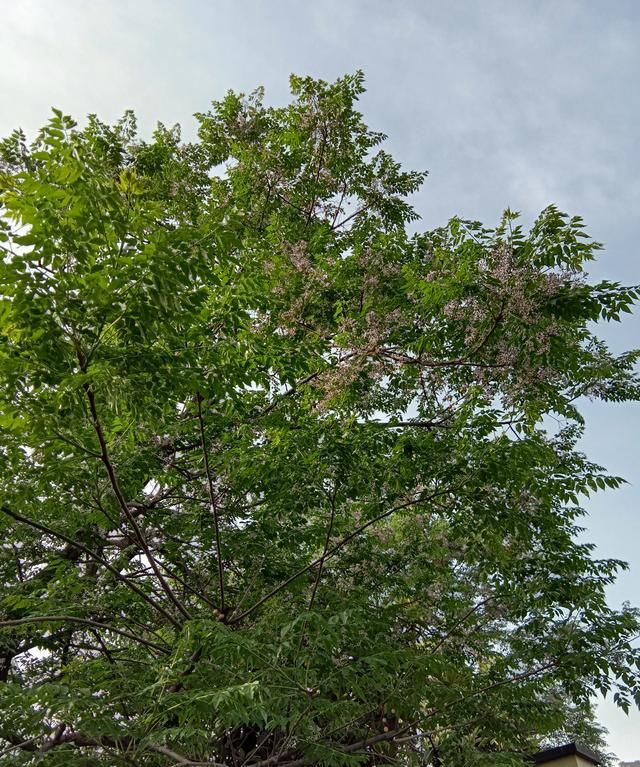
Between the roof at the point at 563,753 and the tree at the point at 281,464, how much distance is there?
1427 millimetres

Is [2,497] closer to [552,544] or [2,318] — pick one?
[2,318]

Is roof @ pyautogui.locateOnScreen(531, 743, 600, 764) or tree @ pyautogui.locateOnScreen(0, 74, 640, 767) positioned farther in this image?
roof @ pyautogui.locateOnScreen(531, 743, 600, 764)

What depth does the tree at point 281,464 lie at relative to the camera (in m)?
3.22

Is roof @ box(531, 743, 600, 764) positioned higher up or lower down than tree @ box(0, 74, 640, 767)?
lower down

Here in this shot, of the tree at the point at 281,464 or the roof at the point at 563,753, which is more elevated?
the tree at the point at 281,464

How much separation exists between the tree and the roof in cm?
143

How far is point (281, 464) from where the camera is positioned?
208 inches

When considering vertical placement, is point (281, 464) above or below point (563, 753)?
above

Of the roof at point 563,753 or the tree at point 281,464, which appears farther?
the roof at point 563,753

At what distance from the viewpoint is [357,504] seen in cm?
658

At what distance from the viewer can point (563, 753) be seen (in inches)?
371

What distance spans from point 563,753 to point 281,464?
27.1 ft

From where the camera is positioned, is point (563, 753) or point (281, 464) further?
point (563, 753)

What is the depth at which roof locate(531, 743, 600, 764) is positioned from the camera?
935 centimetres
